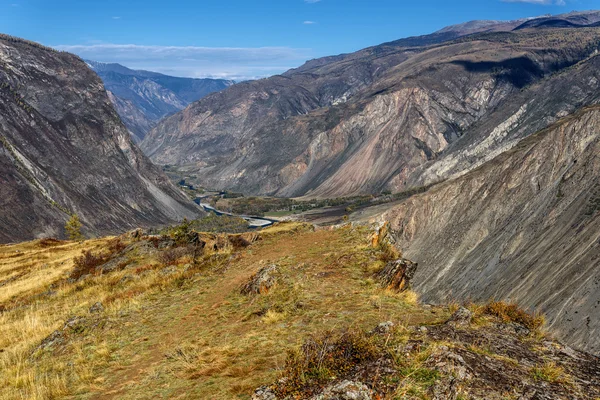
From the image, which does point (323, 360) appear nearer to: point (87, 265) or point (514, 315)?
point (514, 315)

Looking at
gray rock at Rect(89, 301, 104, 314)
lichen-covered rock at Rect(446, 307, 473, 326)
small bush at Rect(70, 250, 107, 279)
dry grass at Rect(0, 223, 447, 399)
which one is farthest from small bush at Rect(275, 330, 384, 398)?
small bush at Rect(70, 250, 107, 279)

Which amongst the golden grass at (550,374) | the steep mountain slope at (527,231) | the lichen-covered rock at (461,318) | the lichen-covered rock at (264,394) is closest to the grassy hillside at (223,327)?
the golden grass at (550,374)

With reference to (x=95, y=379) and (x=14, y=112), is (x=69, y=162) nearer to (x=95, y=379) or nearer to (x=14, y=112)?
(x=14, y=112)

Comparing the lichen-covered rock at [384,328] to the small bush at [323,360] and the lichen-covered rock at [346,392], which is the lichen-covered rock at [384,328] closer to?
the small bush at [323,360]

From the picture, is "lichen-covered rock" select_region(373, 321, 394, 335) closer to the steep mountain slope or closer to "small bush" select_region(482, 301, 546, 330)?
"small bush" select_region(482, 301, 546, 330)

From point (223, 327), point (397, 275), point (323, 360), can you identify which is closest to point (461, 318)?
point (323, 360)
